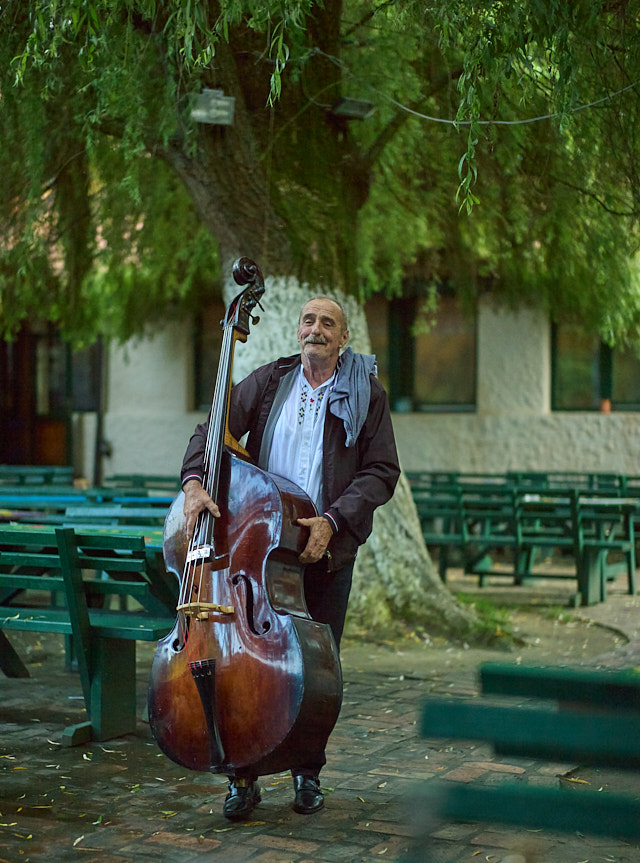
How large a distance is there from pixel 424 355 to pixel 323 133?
7788mm

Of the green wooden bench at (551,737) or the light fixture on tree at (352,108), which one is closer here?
the green wooden bench at (551,737)

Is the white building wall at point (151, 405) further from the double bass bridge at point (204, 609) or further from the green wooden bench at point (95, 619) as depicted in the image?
the double bass bridge at point (204, 609)

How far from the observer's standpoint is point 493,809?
221cm

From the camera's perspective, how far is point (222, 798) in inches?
171

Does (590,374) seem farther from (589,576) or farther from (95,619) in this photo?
(95,619)

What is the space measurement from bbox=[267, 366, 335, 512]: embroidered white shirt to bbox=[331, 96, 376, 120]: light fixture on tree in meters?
3.86

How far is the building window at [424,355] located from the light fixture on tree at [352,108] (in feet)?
23.9

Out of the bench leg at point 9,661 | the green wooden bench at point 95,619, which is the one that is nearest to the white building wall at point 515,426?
the bench leg at point 9,661

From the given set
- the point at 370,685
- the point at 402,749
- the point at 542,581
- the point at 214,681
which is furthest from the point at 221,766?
the point at 542,581

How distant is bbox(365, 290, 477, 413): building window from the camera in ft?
49.9

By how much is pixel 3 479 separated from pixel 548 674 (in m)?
11.8

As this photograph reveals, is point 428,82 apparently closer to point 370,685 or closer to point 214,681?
point 370,685

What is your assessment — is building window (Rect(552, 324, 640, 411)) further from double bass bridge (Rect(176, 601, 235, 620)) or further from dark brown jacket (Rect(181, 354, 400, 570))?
double bass bridge (Rect(176, 601, 235, 620))

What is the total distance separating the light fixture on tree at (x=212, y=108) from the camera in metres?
7.04
